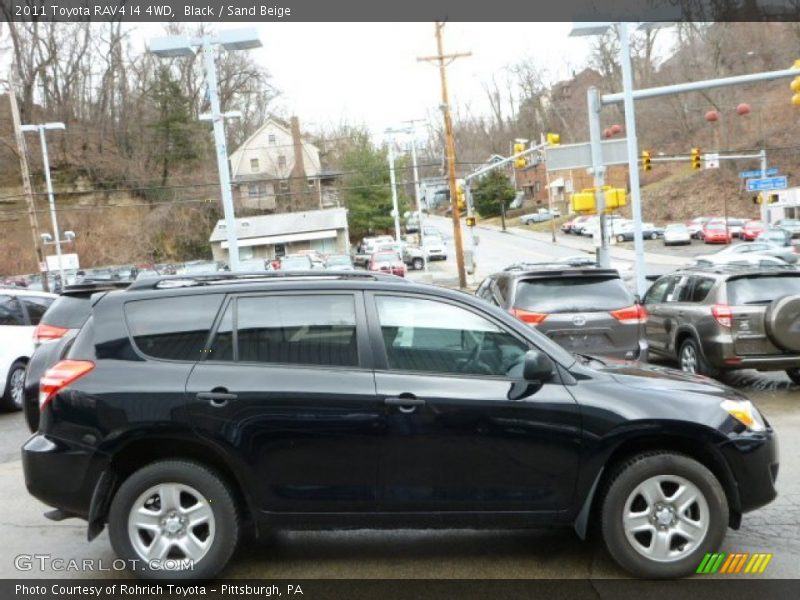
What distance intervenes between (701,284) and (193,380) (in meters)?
7.92

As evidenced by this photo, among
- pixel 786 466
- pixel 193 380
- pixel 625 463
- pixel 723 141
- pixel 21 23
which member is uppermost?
pixel 21 23

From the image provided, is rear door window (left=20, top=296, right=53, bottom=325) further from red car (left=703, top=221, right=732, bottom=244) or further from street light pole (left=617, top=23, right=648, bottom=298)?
red car (left=703, top=221, right=732, bottom=244)

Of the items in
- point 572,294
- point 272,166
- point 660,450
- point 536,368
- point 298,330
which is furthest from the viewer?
point 272,166

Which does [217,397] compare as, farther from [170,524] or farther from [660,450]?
[660,450]

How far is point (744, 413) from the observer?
4.26 m

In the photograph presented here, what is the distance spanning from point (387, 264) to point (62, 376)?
118 feet

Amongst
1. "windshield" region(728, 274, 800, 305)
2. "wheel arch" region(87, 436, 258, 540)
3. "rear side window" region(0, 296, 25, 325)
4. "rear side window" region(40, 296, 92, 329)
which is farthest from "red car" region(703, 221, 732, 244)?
"wheel arch" region(87, 436, 258, 540)

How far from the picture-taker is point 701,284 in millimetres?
10031

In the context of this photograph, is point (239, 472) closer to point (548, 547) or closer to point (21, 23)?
point (548, 547)

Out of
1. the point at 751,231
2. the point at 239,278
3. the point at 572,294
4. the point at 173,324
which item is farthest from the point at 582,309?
the point at 751,231

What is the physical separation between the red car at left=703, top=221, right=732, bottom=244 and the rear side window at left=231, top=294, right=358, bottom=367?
52615 mm

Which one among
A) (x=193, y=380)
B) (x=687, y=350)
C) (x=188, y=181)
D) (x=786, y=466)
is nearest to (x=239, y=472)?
(x=193, y=380)

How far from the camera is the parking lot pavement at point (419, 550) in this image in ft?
14.1

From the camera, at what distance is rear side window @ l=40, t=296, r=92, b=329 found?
849 centimetres
